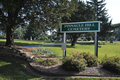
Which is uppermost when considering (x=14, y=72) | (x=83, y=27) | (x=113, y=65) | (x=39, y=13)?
(x=39, y=13)

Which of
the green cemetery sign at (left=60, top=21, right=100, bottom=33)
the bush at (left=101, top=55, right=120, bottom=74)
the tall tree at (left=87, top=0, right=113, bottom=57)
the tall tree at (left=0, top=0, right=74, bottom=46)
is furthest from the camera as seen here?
the tall tree at (left=87, top=0, right=113, bottom=57)

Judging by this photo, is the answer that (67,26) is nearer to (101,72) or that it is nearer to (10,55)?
(101,72)

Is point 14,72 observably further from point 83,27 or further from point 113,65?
point 83,27

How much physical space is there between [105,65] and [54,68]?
2.87m

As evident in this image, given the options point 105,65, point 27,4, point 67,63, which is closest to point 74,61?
point 67,63

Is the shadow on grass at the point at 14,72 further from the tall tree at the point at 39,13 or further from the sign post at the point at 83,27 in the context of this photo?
the tall tree at the point at 39,13

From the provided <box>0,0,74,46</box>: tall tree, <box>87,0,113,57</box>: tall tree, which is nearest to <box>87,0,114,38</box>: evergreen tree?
<box>87,0,113,57</box>: tall tree

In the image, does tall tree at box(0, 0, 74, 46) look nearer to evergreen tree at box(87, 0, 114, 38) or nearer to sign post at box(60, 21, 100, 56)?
sign post at box(60, 21, 100, 56)

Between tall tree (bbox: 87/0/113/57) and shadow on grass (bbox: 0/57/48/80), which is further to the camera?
tall tree (bbox: 87/0/113/57)

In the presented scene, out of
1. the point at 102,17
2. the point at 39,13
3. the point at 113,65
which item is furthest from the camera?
the point at 102,17

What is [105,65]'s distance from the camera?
570 centimetres

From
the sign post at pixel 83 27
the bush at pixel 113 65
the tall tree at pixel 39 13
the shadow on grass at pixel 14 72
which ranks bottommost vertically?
the shadow on grass at pixel 14 72

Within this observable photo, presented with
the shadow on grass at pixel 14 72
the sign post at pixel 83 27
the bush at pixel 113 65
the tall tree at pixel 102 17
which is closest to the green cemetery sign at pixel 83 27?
the sign post at pixel 83 27

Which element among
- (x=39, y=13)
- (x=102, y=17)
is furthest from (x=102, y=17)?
(x=39, y=13)
